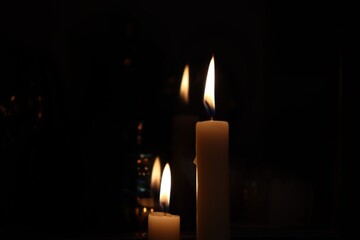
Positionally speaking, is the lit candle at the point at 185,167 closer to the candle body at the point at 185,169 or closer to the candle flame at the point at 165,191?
the candle body at the point at 185,169

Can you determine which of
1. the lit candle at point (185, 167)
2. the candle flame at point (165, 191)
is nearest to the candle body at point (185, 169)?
the lit candle at point (185, 167)

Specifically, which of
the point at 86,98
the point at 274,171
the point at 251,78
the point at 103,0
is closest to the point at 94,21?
the point at 103,0

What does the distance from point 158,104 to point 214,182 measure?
0.68 m

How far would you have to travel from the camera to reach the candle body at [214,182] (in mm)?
401

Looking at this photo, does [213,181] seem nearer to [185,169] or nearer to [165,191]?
[165,191]

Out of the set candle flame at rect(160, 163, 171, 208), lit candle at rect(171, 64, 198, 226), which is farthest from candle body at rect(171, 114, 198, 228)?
candle flame at rect(160, 163, 171, 208)

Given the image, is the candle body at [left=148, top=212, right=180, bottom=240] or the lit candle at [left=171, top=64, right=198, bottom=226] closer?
the candle body at [left=148, top=212, right=180, bottom=240]

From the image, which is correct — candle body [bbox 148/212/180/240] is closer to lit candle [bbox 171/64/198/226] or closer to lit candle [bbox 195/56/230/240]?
lit candle [bbox 195/56/230/240]

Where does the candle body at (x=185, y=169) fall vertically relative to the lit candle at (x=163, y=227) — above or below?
above

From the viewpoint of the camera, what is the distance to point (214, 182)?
40 centimetres

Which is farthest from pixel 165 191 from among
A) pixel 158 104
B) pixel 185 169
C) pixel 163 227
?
pixel 158 104

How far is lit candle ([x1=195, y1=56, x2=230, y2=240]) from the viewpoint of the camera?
401 millimetres

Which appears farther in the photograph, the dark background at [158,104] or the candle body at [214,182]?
the dark background at [158,104]

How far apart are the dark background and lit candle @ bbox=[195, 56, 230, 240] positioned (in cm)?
27
